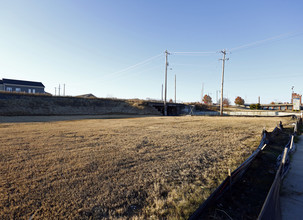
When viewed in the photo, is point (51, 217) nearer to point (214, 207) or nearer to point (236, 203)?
point (214, 207)

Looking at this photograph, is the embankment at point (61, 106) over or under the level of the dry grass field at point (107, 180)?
over

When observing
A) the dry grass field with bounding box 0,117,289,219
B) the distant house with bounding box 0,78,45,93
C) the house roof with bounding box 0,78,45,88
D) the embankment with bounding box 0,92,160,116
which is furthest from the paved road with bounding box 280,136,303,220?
the house roof with bounding box 0,78,45,88

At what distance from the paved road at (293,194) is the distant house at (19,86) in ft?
231

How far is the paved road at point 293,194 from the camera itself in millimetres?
3053

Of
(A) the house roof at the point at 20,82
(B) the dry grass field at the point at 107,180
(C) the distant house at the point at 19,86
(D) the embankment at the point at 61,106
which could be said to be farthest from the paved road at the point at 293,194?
(A) the house roof at the point at 20,82

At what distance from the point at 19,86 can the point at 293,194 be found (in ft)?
234

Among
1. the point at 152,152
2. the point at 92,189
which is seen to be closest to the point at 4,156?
the point at 92,189

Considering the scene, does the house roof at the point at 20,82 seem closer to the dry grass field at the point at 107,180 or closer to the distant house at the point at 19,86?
the distant house at the point at 19,86

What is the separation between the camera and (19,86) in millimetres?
53344

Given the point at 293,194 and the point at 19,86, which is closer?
the point at 293,194

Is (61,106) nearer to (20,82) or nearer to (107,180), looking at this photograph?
(107,180)

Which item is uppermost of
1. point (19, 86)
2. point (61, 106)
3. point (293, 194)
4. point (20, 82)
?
point (20, 82)

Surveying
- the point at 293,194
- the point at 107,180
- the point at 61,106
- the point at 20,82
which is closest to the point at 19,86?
the point at 20,82

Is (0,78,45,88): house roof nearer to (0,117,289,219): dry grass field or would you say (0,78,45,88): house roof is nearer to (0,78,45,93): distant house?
(0,78,45,93): distant house
